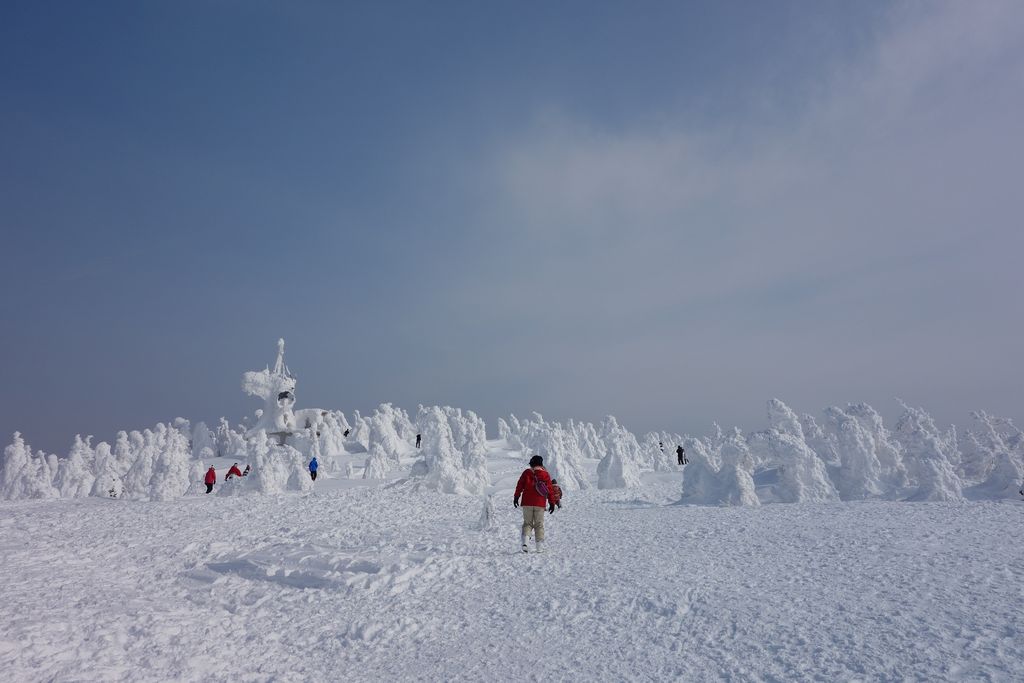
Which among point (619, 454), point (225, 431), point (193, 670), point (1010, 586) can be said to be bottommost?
point (193, 670)

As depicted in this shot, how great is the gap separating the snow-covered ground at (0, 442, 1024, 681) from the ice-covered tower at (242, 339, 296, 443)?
43.3 meters

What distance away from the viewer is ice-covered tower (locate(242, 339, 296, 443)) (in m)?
58.2

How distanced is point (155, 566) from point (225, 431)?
60369 mm

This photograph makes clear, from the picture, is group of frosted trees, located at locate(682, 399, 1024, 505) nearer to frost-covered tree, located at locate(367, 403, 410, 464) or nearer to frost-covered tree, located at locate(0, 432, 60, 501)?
frost-covered tree, located at locate(367, 403, 410, 464)

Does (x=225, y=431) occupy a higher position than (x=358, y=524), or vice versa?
(x=225, y=431)

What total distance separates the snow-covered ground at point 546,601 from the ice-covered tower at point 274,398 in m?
43.3

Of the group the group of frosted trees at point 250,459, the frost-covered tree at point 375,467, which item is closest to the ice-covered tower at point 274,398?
the group of frosted trees at point 250,459

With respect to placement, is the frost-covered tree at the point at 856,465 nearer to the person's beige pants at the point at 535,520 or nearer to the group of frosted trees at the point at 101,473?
the person's beige pants at the point at 535,520

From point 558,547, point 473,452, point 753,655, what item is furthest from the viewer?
point 473,452

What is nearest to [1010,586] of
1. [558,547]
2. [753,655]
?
[753,655]

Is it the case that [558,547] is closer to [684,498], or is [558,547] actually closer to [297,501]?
[684,498]

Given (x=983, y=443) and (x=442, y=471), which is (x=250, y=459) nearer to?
(x=442, y=471)

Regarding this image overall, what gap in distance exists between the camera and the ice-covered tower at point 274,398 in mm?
58188

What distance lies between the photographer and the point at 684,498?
22031 mm
